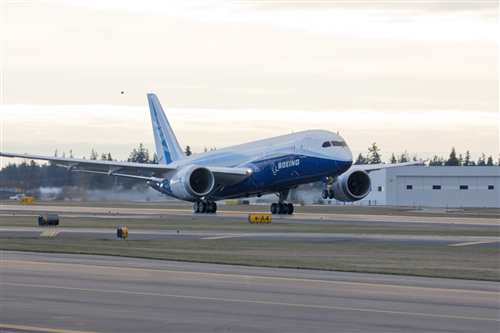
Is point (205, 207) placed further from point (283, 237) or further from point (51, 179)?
point (51, 179)

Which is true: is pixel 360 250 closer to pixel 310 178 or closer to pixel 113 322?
pixel 113 322

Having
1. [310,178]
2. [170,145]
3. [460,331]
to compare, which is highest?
[170,145]

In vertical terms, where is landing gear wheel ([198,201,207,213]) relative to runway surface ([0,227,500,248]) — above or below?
above

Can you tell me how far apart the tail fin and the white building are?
166 feet

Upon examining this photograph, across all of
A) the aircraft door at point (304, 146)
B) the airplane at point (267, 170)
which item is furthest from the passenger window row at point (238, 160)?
the aircraft door at point (304, 146)

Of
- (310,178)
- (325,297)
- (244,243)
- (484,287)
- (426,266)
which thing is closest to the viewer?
(325,297)

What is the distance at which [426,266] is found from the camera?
770 inches

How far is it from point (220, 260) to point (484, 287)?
26.8 ft

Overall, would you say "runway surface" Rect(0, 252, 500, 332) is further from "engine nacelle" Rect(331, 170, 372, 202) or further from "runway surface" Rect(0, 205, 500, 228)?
"engine nacelle" Rect(331, 170, 372, 202)

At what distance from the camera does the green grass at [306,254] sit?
18703 mm

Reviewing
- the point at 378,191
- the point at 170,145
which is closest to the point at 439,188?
the point at 378,191

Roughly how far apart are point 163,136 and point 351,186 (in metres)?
23.8

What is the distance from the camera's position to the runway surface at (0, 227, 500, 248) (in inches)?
1115

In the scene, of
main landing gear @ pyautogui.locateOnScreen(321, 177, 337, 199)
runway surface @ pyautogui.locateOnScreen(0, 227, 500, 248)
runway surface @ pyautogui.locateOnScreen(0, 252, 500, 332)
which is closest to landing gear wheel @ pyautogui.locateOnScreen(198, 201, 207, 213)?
main landing gear @ pyautogui.locateOnScreen(321, 177, 337, 199)
